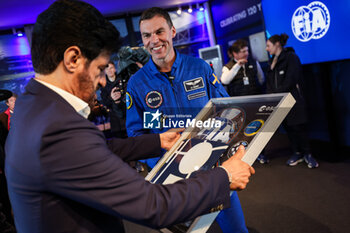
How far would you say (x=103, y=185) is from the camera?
0.67 metres

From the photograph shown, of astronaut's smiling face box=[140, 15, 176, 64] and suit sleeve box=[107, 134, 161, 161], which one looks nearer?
suit sleeve box=[107, 134, 161, 161]

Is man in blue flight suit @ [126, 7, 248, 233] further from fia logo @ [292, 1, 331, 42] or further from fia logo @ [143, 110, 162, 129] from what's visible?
fia logo @ [292, 1, 331, 42]

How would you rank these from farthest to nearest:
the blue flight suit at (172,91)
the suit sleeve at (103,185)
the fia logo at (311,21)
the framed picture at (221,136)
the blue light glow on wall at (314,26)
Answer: the fia logo at (311,21) < the blue light glow on wall at (314,26) < the blue flight suit at (172,91) < the framed picture at (221,136) < the suit sleeve at (103,185)

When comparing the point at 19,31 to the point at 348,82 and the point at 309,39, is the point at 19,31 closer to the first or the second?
the point at 309,39

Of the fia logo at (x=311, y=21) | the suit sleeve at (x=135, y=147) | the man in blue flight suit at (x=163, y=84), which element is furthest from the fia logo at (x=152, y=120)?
the fia logo at (x=311, y=21)

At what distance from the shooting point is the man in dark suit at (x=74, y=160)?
658 mm

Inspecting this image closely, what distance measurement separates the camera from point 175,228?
97 centimetres

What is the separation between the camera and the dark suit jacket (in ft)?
2.15

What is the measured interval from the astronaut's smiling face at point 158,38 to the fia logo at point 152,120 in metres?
0.32

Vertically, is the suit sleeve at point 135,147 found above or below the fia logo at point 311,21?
below

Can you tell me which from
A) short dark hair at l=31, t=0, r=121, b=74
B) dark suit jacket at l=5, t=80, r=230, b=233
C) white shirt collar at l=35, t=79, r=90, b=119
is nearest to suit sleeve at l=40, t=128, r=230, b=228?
dark suit jacket at l=5, t=80, r=230, b=233

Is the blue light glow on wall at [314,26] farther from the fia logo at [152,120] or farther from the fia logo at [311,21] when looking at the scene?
the fia logo at [152,120]

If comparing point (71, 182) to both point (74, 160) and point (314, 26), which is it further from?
point (314, 26)

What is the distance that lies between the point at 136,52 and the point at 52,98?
2.36 m
